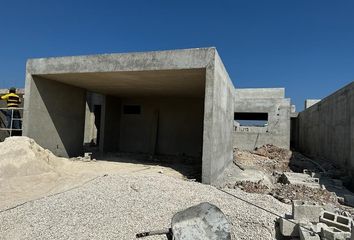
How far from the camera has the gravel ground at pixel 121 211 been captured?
15.0ft

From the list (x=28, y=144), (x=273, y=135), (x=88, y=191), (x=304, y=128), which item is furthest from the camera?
(x=304, y=128)

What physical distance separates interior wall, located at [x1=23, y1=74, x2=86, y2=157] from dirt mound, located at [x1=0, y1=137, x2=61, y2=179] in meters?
1.29

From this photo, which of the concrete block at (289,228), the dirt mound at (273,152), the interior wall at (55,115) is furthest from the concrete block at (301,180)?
the interior wall at (55,115)

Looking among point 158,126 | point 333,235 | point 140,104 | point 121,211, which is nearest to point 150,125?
point 158,126

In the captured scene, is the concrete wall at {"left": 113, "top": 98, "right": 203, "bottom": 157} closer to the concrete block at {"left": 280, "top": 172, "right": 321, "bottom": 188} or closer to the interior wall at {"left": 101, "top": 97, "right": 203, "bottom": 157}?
the interior wall at {"left": 101, "top": 97, "right": 203, "bottom": 157}

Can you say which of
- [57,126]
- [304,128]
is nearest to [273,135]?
[304,128]

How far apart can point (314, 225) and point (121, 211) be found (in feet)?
10.9

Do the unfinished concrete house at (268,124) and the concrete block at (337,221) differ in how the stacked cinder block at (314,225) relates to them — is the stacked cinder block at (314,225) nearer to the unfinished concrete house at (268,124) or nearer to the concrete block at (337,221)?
the concrete block at (337,221)

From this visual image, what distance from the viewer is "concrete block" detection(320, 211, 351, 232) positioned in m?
4.52

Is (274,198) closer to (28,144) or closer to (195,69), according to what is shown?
(195,69)

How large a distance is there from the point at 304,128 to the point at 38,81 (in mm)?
17112

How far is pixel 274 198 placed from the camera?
22.2ft

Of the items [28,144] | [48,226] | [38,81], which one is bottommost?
[48,226]

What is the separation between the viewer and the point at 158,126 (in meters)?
14.7
